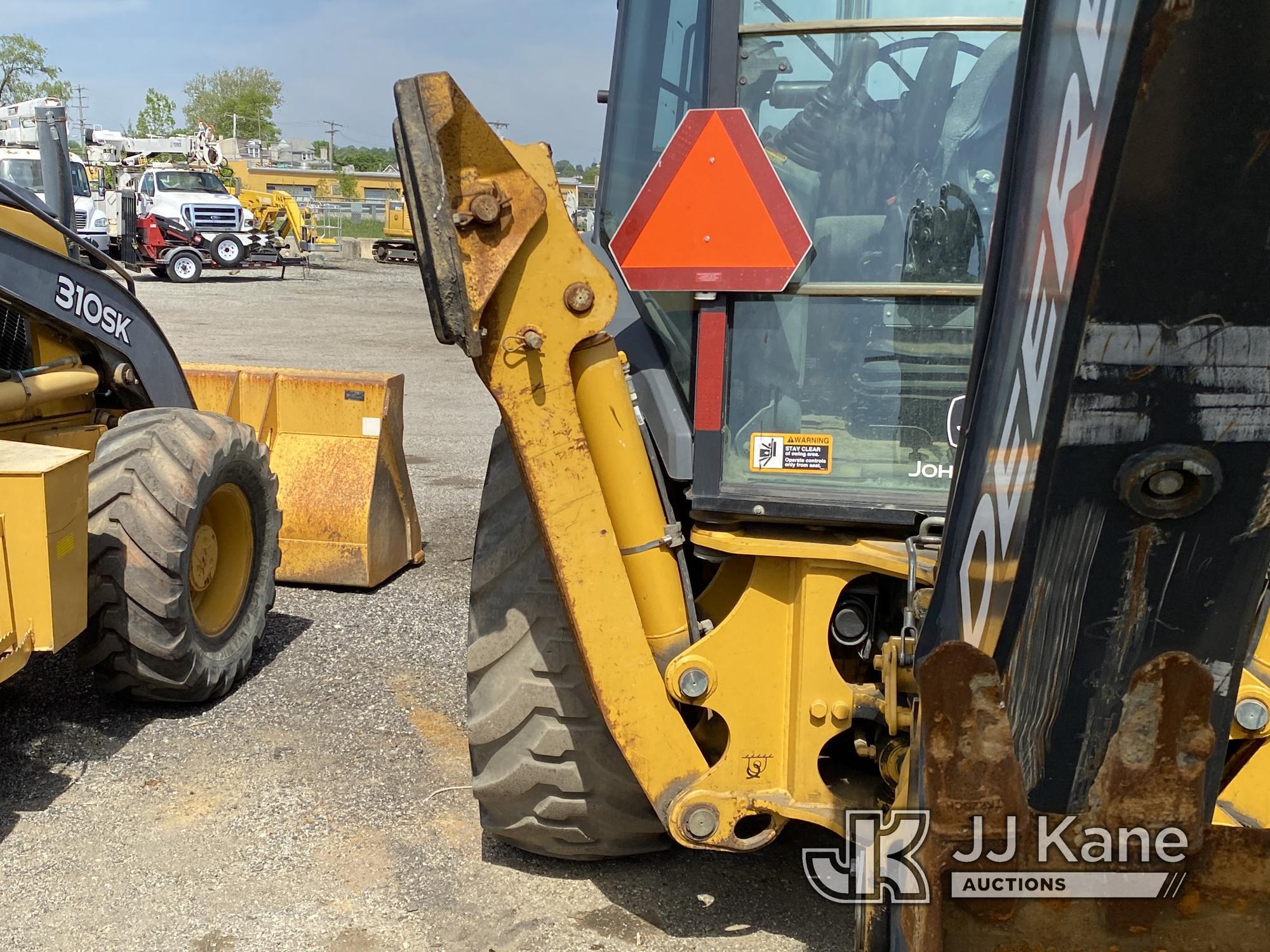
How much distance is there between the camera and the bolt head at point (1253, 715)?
203 cm

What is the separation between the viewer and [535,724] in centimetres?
271

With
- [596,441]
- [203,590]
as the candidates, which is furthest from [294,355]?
[596,441]

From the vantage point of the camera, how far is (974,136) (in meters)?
2.20

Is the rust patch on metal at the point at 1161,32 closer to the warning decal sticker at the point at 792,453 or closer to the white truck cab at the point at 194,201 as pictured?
the warning decal sticker at the point at 792,453

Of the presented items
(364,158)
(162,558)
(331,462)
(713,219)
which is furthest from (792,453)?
(364,158)

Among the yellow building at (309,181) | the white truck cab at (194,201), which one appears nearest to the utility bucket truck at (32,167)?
the white truck cab at (194,201)

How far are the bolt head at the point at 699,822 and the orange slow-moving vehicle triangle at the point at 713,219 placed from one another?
110 centimetres

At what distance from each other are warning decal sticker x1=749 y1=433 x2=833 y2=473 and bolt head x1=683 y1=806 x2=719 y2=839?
2.41ft

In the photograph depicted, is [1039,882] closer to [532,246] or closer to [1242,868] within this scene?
[1242,868]

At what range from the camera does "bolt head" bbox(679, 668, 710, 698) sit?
238cm

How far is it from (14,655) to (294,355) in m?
11.4

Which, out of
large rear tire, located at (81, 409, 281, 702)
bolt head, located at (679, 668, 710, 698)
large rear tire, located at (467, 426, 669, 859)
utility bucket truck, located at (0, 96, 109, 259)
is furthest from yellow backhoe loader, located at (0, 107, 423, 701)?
bolt head, located at (679, 668, 710, 698)

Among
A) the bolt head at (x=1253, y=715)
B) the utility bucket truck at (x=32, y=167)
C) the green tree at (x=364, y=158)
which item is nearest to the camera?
the bolt head at (x=1253, y=715)

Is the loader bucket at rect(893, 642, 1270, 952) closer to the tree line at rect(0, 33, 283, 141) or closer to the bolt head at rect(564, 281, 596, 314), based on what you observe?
the bolt head at rect(564, 281, 596, 314)
